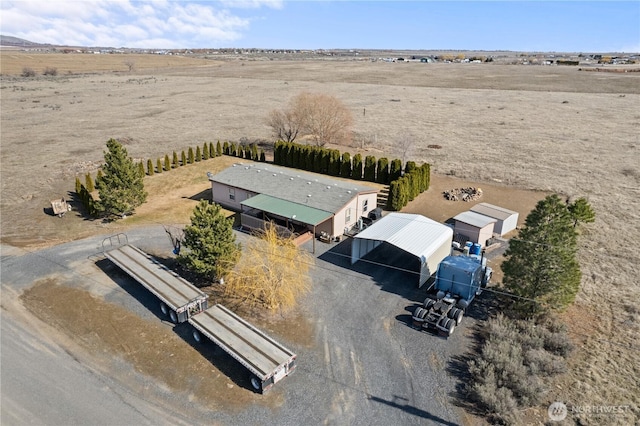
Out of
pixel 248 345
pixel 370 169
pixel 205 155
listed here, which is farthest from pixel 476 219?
pixel 205 155

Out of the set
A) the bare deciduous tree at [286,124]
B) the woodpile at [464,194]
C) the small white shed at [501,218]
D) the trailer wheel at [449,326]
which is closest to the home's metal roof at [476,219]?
the small white shed at [501,218]

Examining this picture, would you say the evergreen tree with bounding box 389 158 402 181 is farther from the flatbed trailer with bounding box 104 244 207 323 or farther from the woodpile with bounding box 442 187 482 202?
the flatbed trailer with bounding box 104 244 207 323

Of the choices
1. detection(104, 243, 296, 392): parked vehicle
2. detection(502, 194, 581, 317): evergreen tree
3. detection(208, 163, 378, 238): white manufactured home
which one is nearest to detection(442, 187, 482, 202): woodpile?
detection(208, 163, 378, 238): white manufactured home

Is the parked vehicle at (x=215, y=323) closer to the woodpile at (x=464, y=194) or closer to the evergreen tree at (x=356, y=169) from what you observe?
the evergreen tree at (x=356, y=169)

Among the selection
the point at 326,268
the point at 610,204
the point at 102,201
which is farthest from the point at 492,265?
the point at 102,201

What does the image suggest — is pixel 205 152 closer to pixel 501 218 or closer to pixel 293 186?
pixel 293 186

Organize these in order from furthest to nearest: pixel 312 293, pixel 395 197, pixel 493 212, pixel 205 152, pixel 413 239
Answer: pixel 205 152 → pixel 395 197 → pixel 493 212 → pixel 413 239 → pixel 312 293
